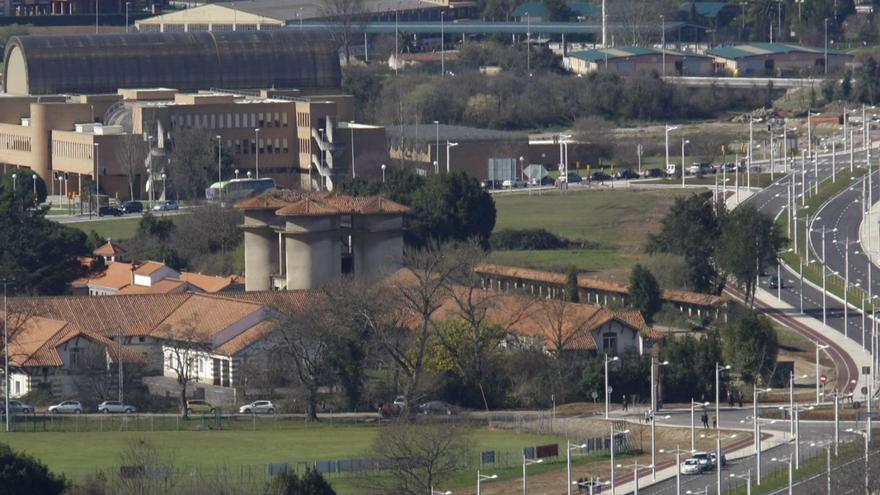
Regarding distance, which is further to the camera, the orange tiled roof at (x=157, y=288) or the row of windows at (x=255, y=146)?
the row of windows at (x=255, y=146)

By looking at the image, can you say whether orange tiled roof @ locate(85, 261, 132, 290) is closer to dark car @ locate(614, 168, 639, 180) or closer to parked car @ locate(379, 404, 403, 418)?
parked car @ locate(379, 404, 403, 418)

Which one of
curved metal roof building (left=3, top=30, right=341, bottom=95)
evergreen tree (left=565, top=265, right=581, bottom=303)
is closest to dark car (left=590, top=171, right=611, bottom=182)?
curved metal roof building (left=3, top=30, right=341, bottom=95)

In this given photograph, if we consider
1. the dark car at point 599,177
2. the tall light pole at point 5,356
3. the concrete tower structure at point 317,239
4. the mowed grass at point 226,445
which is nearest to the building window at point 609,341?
the mowed grass at point 226,445

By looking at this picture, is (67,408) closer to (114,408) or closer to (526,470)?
(114,408)

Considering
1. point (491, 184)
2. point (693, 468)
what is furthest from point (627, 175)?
point (693, 468)

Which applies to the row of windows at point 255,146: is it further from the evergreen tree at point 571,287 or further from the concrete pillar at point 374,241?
the evergreen tree at point 571,287

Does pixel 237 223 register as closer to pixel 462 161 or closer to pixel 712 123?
pixel 462 161
